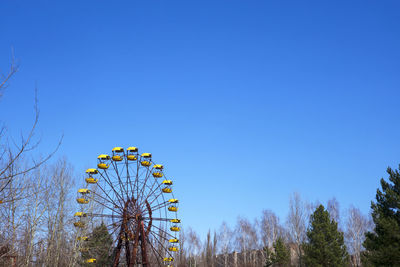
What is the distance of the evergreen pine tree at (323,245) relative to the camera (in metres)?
31.0

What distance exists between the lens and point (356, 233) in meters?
51.4

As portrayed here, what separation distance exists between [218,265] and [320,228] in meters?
36.1

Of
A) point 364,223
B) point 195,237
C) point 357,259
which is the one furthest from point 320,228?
point 195,237

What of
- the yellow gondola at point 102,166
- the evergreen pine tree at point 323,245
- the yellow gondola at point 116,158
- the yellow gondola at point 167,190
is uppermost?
the yellow gondola at point 116,158

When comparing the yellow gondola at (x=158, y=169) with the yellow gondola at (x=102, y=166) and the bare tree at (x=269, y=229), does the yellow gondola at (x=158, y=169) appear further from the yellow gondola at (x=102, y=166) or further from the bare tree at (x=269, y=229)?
the bare tree at (x=269, y=229)

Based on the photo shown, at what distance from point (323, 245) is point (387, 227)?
11.0m

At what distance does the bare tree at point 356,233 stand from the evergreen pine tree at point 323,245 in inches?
764

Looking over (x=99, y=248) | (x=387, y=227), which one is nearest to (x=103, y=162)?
(x=99, y=248)

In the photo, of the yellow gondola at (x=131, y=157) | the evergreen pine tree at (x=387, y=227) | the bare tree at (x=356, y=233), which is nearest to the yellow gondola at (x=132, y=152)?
the yellow gondola at (x=131, y=157)

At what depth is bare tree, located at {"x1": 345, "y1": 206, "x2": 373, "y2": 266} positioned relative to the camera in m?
49.5

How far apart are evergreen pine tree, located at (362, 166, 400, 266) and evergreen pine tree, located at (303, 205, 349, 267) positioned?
861 centimetres

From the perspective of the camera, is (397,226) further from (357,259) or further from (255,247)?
(255,247)

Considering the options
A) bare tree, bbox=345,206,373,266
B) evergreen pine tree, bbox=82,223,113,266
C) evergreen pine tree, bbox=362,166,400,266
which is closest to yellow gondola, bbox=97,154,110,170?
evergreen pine tree, bbox=82,223,113,266

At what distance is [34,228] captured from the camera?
26.6 m
